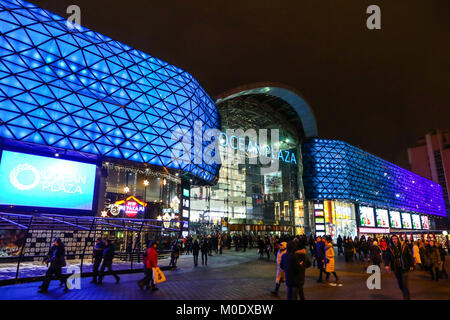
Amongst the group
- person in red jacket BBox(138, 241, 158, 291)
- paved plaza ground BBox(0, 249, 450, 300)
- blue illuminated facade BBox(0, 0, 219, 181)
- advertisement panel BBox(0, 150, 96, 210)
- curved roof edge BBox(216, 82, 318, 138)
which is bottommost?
paved plaza ground BBox(0, 249, 450, 300)

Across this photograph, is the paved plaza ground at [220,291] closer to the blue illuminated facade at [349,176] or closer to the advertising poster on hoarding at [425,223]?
the blue illuminated facade at [349,176]

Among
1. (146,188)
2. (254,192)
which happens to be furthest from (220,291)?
(254,192)

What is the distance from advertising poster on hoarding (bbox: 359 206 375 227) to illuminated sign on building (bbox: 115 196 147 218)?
45316mm

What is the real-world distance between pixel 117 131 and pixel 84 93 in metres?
4.03

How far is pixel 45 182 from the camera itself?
2058 centimetres

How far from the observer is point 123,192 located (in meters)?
26.2

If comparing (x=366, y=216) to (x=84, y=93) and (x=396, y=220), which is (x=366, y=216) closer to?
(x=396, y=220)

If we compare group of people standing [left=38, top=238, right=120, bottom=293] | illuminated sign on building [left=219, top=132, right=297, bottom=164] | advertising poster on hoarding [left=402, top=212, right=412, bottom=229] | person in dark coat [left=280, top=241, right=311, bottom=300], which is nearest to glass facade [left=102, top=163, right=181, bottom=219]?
illuminated sign on building [left=219, top=132, right=297, bottom=164]

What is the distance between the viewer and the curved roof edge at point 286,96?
3647 centimetres

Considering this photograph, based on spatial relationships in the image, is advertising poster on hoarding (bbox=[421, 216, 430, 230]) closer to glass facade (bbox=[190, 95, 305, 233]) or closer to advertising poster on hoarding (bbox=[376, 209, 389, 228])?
advertising poster on hoarding (bbox=[376, 209, 389, 228])

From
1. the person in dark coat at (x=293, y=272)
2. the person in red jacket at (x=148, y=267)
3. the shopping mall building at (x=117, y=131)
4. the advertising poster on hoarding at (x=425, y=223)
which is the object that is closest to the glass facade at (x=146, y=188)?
the shopping mall building at (x=117, y=131)

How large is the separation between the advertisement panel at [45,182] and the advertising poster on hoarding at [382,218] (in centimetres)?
5869

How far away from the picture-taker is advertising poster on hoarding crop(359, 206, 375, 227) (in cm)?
5496

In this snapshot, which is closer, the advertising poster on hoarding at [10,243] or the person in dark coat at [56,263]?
the person in dark coat at [56,263]
